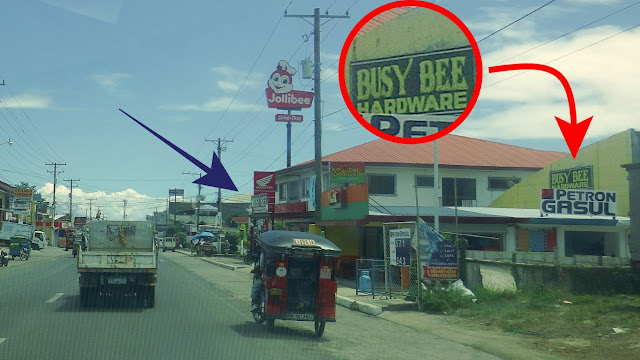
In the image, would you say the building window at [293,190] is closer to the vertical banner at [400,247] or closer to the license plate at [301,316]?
the vertical banner at [400,247]

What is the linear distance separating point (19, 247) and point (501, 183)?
35220mm

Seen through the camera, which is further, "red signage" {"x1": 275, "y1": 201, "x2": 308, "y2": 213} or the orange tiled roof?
"red signage" {"x1": 275, "y1": 201, "x2": 308, "y2": 213}

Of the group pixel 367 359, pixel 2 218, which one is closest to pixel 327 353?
pixel 367 359

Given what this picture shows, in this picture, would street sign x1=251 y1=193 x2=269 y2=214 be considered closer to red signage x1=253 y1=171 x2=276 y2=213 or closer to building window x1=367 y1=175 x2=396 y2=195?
red signage x1=253 y1=171 x2=276 y2=213

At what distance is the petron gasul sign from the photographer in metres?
50.2

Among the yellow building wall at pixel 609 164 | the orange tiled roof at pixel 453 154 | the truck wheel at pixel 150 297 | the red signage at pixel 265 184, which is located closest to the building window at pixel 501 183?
the orange tiled roof at pixel 453 154

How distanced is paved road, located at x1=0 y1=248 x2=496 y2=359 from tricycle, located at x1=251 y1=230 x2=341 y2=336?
18.3 inches

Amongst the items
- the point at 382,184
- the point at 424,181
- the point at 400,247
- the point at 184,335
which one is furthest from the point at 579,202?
the point at 184,335

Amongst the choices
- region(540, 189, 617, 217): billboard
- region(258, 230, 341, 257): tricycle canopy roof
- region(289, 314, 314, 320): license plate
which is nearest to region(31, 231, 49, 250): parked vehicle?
region(540, 189, 617, 217): billboard

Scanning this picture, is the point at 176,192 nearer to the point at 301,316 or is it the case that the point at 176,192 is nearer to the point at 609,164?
the point at 609,164

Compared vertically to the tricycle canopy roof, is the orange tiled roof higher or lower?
higher

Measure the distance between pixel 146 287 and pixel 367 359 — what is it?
28.4ft

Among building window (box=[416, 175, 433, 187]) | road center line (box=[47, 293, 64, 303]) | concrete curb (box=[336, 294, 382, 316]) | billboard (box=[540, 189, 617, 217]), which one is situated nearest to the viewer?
concrete curb (box=[336, 294, 382, 316])

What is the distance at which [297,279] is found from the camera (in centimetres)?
1423
